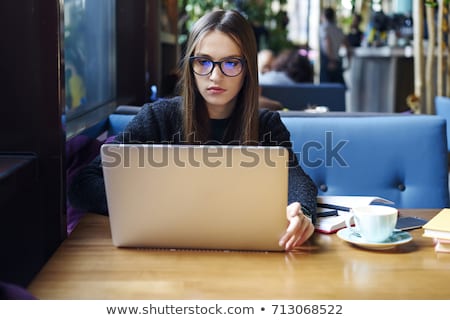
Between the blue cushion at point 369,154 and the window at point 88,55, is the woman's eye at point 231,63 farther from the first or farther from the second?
the window at point 88,55

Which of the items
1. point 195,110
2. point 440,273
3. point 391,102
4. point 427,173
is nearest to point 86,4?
point 195,110

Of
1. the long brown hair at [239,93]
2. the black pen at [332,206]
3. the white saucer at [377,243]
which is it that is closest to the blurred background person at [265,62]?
the long brown hair at [239,93]

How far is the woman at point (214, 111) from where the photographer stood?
171cm

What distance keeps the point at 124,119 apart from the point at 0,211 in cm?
108

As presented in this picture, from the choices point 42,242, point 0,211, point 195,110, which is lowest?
point 42,242

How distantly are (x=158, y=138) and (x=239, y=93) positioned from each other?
27 centimetres

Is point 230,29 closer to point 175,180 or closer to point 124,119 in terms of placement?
point 175,180

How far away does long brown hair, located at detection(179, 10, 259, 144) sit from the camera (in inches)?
70.8

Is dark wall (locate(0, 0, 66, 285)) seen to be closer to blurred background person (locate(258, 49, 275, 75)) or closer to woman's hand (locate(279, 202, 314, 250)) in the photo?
woman's hand (locate(279, 202, 314, 250))

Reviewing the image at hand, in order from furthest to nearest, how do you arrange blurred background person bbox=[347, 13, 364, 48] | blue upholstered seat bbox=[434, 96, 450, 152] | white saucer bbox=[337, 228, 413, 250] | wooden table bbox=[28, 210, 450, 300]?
1. blurred background person bbox=[347, 13, 364, 48]
2. blue upholstered seat bbox=[434, 96, 450, 152]
3. white saucer bbox=[337, 228, 413, 250]
4. wooden table bbox=[28, 210, 450, 300]

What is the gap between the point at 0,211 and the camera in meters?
1.42

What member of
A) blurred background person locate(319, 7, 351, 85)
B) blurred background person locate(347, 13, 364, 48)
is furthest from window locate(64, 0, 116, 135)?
blurred background person locate(347, 13, 364, 48)

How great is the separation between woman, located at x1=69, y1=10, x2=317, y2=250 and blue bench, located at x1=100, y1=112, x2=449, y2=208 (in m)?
0.30

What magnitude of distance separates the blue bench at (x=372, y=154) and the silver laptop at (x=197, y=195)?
99 cm
